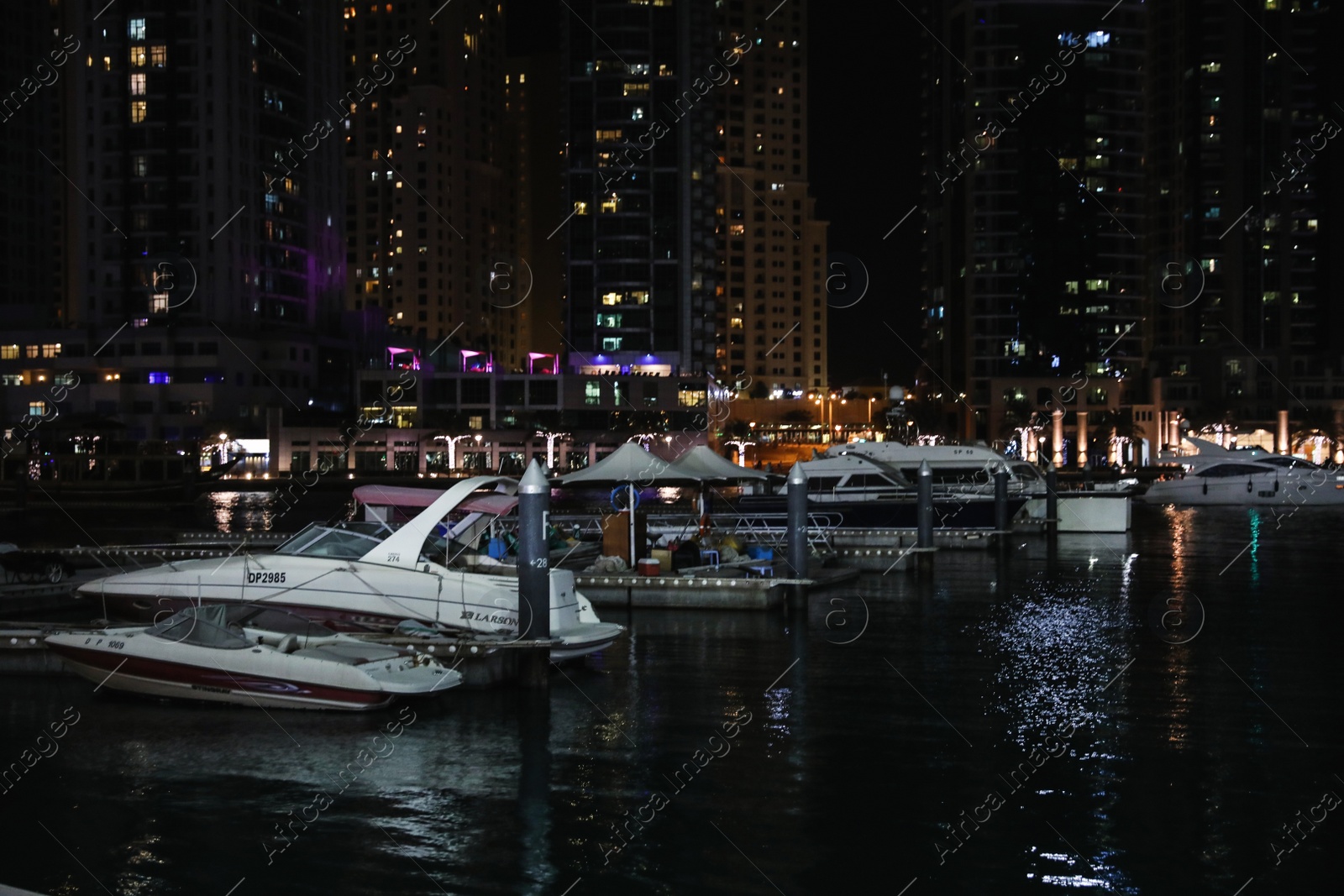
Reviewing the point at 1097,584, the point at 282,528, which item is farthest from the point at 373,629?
the point at 282,528

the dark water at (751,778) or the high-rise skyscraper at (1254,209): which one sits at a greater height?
the high-rise skyscraper at (1254,209)

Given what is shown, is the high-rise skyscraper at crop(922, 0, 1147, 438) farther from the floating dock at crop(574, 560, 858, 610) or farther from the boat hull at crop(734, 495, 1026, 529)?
the floating dock at crop(574, 560, 858, 610)

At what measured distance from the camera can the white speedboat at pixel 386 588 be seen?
18.0 metres

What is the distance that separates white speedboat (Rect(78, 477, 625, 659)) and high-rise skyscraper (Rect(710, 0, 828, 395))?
160 meters

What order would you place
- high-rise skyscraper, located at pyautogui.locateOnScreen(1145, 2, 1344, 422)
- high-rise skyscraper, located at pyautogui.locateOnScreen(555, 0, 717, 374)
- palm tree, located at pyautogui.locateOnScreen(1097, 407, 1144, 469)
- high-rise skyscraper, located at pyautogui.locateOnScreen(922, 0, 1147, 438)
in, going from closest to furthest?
palm tree, located at pyautogui.locateOnScreen(1097, 407, 1144, 469) → high-rise skyscraper, located at pyautogui.locateOnScreen(922, 0, 1147, 438) → high-rise skyscraper, located at pyautogui.locateOnScreen(555, 0, 717, 374) → high-rise skyscraper, located at pyautogui.locateOnScreen(1145, 2, 1344, 422)

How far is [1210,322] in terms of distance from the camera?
127375mm

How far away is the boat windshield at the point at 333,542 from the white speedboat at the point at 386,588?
12 mm

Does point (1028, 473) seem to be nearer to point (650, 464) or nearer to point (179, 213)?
point (650, 464)

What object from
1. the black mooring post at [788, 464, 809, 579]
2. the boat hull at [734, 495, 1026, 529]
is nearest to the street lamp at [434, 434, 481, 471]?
the boat hull at [734, 495, 1026, 529]

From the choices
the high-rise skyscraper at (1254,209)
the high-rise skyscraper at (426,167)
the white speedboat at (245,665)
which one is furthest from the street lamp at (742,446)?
the white speedboat at (245,665)

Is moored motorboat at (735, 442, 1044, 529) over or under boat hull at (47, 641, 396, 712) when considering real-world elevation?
over

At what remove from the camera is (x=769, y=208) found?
601 feet

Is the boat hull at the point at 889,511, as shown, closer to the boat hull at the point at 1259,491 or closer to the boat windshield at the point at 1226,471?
the boat hull at the point at 1259,491

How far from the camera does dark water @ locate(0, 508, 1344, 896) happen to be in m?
10.9
